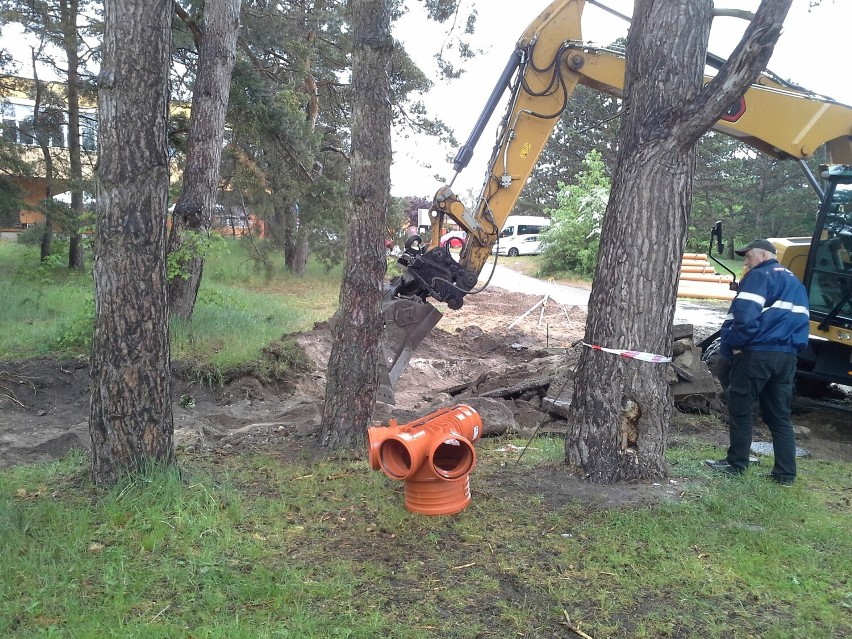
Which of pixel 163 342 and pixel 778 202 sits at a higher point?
pixel 778 202

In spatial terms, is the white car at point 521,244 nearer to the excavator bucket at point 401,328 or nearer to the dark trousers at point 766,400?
the excavator bucket at point 401,328

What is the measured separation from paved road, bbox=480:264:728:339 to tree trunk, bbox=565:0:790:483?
28.8 ft

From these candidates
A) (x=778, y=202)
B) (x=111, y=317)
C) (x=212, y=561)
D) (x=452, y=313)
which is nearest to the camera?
(x=212, y=561)

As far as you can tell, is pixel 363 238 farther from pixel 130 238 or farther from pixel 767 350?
pixel 767 350

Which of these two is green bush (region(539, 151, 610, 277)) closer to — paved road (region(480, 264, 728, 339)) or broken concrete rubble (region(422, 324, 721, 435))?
paved road (region(480, 264, 728, 339))

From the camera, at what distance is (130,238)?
4.59m

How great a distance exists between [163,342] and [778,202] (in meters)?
37.7

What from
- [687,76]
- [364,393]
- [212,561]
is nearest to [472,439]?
[364,393]

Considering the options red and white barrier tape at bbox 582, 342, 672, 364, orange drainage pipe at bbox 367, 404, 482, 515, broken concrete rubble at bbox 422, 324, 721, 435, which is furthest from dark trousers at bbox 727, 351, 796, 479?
orange drainage pipe at bbox 367, 404, 482, 515

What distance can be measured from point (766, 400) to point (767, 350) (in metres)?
0.44

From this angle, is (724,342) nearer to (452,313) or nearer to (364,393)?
(364,393)

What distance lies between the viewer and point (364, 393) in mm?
5895

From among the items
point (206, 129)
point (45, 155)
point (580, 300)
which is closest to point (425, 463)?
point (206, 129)

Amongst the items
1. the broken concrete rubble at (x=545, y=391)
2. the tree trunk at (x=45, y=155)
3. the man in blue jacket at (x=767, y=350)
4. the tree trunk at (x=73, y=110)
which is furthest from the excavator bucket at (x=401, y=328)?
the tree trunk at (x=45, y=155)
